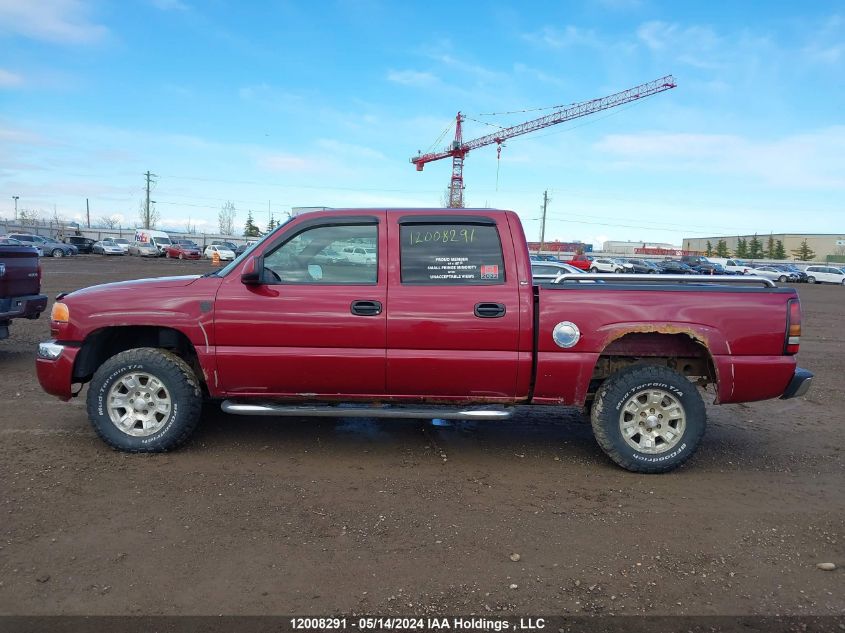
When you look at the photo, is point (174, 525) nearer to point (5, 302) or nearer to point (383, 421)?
point (383, 421)

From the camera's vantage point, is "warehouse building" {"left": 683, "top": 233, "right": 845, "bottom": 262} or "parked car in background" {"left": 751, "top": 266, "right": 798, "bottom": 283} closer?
"parked car in background" {"left": 751, "top": 266, "right": 798, "bottom": 283}

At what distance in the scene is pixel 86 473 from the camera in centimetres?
409

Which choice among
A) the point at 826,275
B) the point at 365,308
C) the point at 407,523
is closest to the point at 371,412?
the point at 365,308

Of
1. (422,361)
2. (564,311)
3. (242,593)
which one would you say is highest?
(564,311)

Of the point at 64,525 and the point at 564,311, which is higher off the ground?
the point at 564,311

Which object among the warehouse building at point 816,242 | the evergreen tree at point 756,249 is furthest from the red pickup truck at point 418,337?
the evergreen tree at point 756,249

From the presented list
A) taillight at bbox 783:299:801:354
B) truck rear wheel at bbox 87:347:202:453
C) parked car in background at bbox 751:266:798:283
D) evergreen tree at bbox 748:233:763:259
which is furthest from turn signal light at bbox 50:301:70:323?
evergreen tree at bbox 748:233:763:259

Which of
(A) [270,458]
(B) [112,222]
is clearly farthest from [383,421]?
(B) [112,222]

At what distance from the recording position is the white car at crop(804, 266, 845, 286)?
45.8 meters

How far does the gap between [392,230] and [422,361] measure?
3.32 feet

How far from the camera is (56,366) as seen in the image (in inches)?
174

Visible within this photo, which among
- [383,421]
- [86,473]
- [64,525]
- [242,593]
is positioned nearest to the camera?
[242,593]

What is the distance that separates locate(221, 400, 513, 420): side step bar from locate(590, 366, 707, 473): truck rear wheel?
2.47ft

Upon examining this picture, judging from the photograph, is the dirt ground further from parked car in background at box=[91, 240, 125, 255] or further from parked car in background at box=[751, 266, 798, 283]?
parked car in background at box=[91, 240, 125, 255]
